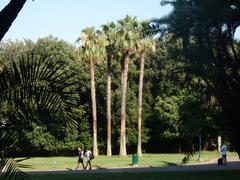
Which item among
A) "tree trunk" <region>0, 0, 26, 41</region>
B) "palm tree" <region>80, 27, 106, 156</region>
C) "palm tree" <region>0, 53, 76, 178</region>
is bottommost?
"palm tree" <region>0, 53, 76, 178</region>

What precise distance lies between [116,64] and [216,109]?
138 feet

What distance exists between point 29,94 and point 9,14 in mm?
841

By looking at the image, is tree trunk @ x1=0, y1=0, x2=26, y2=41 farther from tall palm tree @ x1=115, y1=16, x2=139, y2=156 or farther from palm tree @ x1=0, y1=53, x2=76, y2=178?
tall palm tree @ x1=115, y1=16, x2=139, y2=156

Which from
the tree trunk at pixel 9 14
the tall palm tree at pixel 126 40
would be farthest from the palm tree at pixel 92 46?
the tree trunk at pixel 9 14

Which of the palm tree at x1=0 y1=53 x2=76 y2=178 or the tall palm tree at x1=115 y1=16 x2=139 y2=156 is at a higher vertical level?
the tall palm tree at x1=115 y1=16 x2=139 y2=156

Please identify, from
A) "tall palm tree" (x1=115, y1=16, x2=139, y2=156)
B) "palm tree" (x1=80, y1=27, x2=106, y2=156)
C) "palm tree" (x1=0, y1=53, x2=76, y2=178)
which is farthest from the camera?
"palm tree" (x1=80, y1=27, x2=106, y2=156)

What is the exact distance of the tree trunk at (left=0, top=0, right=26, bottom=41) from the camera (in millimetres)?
4555

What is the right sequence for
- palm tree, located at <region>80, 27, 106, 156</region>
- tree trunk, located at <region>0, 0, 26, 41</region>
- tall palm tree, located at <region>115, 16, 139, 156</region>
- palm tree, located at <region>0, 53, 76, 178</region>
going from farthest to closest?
palm tree, located at <region>80, 27, 106, 156</region>, tall palm tree, located at <region>115, 16, 139, 156</region>, palm tree, located at <region>0, 53, 76, 178</region>, tree trunk, located at <region>0, 0, 26, 41</region>

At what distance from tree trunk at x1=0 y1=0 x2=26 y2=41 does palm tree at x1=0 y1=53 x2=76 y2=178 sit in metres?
0.48

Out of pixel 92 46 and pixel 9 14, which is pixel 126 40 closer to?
pixel 92 46

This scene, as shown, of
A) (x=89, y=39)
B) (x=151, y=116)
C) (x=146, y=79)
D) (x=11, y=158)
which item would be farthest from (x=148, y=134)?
(x=11, y=158)

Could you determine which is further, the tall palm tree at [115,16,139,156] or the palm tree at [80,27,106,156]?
A: the palm tree at [80,27,106,156]

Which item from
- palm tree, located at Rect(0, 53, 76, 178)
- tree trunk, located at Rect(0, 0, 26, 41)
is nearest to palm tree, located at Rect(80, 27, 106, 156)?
palm tree, located at Rect(0, 53, 76, 178)

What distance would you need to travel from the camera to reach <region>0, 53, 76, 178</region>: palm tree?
4.89m
